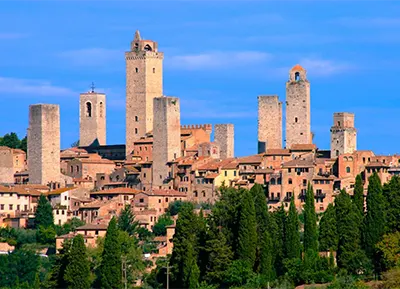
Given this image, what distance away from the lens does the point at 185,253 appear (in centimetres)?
6462

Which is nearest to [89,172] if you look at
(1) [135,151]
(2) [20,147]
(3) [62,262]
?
(1) [135,151]

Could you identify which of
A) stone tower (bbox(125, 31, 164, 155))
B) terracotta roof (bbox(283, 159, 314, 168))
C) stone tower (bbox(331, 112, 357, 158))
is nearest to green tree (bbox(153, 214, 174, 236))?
terracotta roof (bbox(283, 159, 314, 168))

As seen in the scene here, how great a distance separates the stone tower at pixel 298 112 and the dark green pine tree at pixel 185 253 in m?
28.9

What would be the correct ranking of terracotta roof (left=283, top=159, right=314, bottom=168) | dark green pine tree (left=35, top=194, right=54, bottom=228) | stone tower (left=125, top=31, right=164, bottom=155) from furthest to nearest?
stone tower (left=125, top=31, right=164, bottom=155), terracotta roof (left=283, top=159, right=314, bottom=168), dark green pine tree (left=35, top=194, right=54, bottom=228)

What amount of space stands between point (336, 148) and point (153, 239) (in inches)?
513

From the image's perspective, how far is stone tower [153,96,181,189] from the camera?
9369 cm

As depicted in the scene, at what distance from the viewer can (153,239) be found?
83.7m

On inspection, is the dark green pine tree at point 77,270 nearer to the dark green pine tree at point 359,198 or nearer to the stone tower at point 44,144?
the dark green pine tree at point 359,198

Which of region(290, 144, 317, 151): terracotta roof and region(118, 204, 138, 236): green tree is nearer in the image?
region(118, 204, 138, 236): green tree

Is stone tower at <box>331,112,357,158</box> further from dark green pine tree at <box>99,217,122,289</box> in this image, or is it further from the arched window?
dark green pine tree at <box>99,217,122,289</box>

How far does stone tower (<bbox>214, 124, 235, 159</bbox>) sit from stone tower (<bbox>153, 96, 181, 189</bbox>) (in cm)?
286

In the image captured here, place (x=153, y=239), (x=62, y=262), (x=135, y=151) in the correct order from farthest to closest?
(x=135, y=151) → (x=153, y=239) → (x=62, y=262)

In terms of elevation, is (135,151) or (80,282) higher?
(135,151)

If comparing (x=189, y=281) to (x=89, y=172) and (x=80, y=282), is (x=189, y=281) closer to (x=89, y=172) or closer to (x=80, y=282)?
(x=80, y=282)
